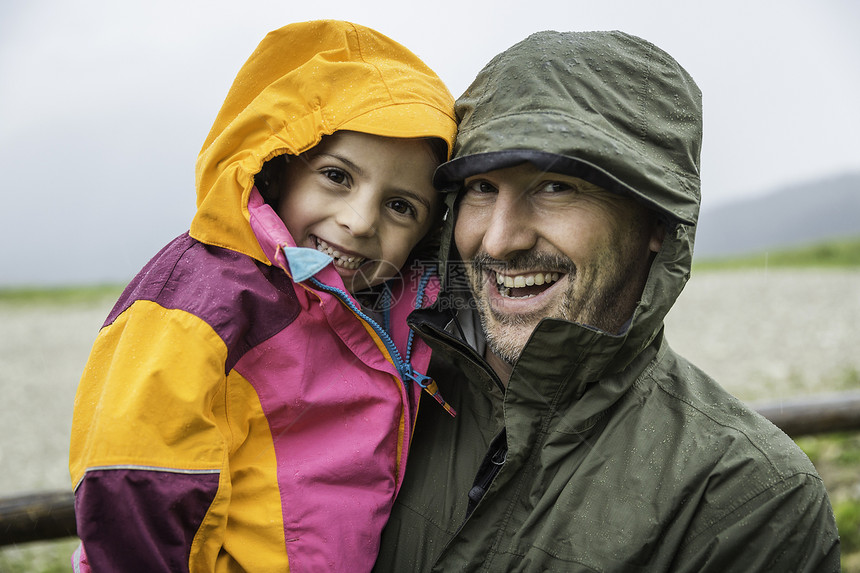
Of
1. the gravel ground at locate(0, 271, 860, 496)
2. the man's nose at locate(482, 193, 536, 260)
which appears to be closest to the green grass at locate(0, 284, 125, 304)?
the gravel ground at locate(0, 271, 860, 496)

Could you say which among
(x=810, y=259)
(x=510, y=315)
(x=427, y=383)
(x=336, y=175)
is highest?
(x=336, y=175)

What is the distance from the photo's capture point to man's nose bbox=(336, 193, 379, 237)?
99.9 inches

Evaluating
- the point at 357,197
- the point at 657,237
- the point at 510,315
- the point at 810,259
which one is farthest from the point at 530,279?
the point at 810,259

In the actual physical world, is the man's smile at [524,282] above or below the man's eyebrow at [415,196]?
below

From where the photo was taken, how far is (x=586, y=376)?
2188 mm

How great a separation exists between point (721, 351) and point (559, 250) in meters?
12.7

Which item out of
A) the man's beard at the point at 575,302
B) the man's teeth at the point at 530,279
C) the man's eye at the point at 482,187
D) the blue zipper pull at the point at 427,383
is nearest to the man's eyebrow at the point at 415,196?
the man's eye at the point at 482,187

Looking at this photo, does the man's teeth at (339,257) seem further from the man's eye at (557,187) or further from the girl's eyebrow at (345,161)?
the man's eye at (557,187)

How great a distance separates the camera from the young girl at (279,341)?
191cm

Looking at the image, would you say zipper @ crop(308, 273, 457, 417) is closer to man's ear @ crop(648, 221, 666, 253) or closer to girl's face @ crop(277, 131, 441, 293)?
girl's face @ crop(277, 131, 441, 293)

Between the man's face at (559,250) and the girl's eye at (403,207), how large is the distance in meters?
0.38

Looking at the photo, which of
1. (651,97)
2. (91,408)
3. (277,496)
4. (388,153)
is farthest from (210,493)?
(651,97)

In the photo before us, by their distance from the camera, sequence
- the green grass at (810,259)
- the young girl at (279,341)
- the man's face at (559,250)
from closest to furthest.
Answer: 1. the young girl at (279,341)
2. the man's face at (559,250)
3. the green grass at (810,259)

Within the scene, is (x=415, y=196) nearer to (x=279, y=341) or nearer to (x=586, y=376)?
(x=279, y=341)
